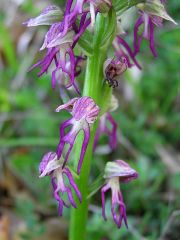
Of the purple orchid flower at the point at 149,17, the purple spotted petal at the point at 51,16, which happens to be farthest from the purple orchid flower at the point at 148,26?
the purple spotted petal at the point at 51,16

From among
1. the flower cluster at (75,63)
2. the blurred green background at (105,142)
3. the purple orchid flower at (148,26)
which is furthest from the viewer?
the blurred green background at (105,142)

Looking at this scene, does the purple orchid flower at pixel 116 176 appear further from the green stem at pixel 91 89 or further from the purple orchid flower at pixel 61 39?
the purple orchid flower at pixel 61 39

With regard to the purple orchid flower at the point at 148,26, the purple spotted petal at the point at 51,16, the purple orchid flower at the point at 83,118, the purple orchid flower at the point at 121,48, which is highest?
the purple spotted petal at the point at 51,16

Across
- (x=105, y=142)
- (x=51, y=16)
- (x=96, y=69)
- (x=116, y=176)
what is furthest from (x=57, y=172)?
(x=105, y=142)

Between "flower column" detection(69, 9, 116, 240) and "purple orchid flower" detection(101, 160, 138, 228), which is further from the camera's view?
"purple orchid flower" detection(101, 160, 138, 228)

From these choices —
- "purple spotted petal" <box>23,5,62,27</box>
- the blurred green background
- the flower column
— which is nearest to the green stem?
the flower column

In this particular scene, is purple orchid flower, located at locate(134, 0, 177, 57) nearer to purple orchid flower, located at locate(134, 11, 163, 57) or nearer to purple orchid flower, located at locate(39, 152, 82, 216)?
purple orchid flower, located at locate(134, 11, 163, 57)
